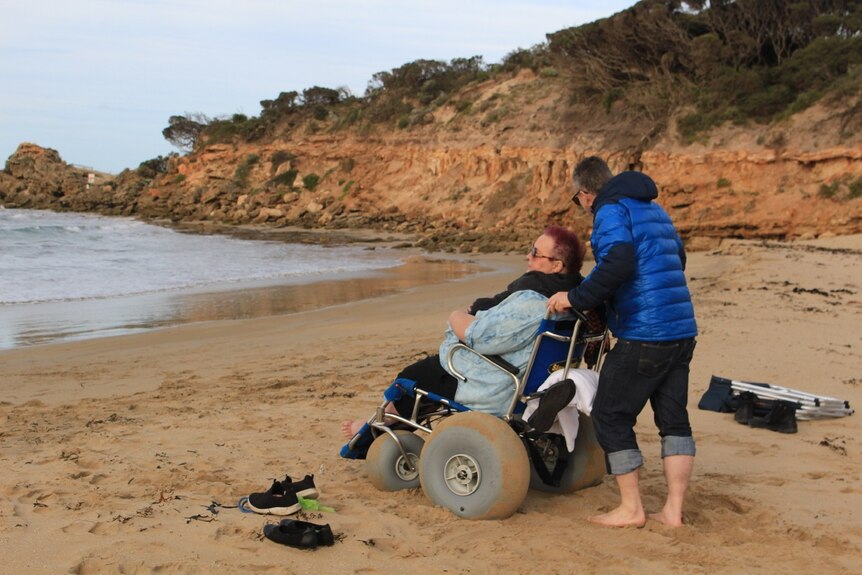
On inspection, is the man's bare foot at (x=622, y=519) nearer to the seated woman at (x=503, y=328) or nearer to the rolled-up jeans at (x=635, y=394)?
the rolled-up jeans at (x=635, y=394)

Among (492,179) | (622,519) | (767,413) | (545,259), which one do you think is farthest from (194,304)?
(492,179)

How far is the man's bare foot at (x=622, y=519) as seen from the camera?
3.83 metres

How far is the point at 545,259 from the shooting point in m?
4.07

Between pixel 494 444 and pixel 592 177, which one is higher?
pixel 592 177

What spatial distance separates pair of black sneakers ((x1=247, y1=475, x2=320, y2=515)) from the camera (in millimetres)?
3738

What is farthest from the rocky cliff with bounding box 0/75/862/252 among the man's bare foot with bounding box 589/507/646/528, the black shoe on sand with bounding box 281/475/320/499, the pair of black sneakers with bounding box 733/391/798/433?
the black shoe on sand with bounding box 281/475/320/499

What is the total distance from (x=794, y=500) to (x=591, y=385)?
4.21 feet

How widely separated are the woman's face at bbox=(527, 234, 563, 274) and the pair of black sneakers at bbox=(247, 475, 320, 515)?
1539 millimetres

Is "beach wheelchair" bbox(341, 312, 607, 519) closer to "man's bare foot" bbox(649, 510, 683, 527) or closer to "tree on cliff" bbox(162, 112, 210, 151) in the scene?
"man's bare foot" bbox(649, 510, 683, 527)

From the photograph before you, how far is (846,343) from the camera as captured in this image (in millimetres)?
8023

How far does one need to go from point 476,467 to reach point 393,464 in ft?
2.21

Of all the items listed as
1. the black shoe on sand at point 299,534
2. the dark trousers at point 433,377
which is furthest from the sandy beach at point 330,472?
the dark trousers at point 433,377

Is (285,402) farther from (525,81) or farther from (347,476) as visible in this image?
(525,81)

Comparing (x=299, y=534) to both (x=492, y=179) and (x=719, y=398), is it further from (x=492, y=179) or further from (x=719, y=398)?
(x=492, y=179)
